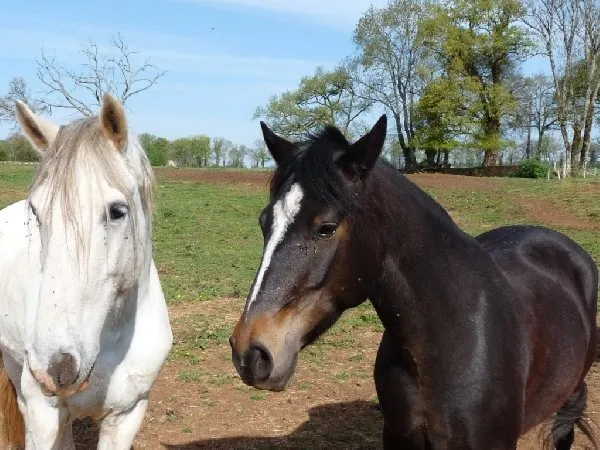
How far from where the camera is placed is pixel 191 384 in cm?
551

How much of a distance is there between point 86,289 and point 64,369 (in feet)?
0.95

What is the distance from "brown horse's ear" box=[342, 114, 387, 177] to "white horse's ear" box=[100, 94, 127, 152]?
926mm

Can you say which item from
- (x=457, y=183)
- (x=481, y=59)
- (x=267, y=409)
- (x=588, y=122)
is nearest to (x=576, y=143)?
(x=588, y=122)

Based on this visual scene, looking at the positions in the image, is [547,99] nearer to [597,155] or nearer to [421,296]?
[597,155]

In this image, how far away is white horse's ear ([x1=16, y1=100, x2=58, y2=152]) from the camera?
2.52 m

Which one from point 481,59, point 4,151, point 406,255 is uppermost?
point 481,59

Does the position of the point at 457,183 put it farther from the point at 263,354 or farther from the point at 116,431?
the point at 263,354

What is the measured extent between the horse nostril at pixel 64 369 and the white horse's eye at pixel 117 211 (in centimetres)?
54

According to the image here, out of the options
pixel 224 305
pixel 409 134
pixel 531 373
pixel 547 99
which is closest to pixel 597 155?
pixel 547 99

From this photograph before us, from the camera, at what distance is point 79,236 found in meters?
2.17

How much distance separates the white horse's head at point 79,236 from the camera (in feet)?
6.91

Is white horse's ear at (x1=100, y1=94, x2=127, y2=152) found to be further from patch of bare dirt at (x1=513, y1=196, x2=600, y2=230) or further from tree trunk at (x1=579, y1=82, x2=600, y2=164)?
tree trunk at (x1=579, y1=82, x2=600, y2=164)

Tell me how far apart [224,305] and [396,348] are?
5768mm

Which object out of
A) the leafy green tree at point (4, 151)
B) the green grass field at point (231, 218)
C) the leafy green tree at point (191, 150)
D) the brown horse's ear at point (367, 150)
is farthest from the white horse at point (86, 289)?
the leafy green tree at point (191, 150)
